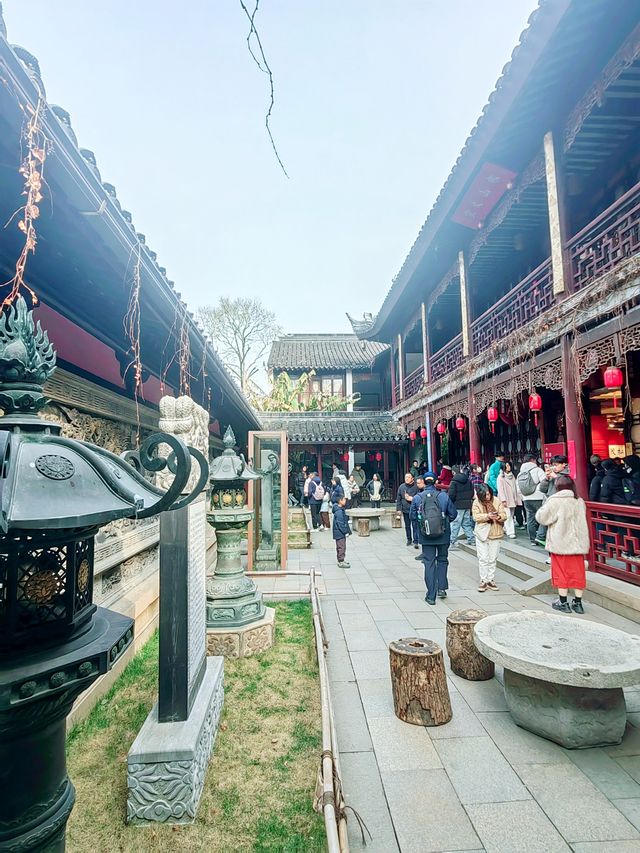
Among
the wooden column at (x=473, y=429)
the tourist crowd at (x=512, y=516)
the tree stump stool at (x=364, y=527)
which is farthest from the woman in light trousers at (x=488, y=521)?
the tree stump stool at (x=364, y=527)

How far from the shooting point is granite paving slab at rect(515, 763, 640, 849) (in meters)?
2.21

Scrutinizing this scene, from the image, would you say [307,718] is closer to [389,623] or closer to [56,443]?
[389,623]

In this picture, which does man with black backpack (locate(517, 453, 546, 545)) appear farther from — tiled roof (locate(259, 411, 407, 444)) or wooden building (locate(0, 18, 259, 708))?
tiled roof (locate(259, 411, 407, 444))

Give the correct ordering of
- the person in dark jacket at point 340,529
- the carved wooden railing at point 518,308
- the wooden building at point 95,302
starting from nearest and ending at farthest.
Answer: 1. the wooden building at point 95,302
2. the carved wooden railing at point 518,308
3. the person in dark jacket at point 340,529

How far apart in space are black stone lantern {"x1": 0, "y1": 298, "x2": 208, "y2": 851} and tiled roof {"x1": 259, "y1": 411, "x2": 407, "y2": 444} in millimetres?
16690

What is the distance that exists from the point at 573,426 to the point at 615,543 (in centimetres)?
176

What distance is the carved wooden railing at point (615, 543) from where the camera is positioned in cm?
531

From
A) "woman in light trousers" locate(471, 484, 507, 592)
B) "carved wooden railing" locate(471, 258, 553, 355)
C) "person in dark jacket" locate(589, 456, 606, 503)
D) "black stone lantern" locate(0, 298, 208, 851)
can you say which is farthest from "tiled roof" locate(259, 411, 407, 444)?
"black stone lantern" locate(0, 298, 208, 851)

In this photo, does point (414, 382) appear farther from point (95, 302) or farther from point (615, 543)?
point (95, 302)

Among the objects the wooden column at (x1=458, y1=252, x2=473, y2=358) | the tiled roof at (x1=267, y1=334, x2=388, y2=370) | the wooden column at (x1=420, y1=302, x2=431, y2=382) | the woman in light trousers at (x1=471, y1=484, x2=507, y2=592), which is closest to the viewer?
the woman in light trousers at (x1=471, y1=484, x2=507, y2=592)

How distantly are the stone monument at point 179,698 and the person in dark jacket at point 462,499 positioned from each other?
18.6ft

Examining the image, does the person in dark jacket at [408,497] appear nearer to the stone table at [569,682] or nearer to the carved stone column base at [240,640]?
the carved stone column base at [240,640]

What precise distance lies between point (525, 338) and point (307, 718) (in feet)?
22.5

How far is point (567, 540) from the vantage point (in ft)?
17.1
